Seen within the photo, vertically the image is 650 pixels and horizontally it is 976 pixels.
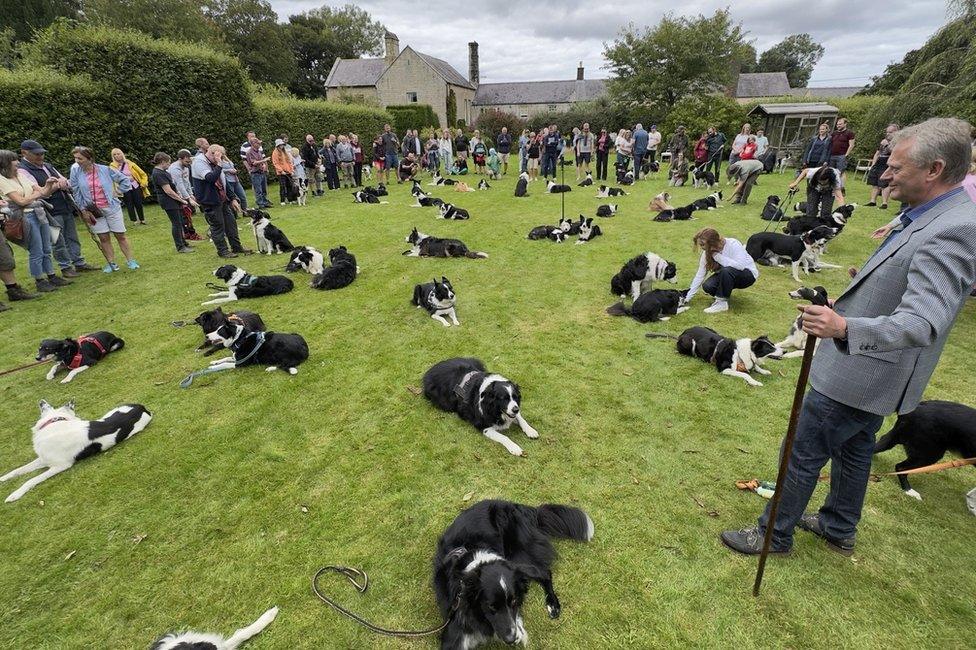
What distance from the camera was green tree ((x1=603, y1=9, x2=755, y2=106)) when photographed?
34.2 m

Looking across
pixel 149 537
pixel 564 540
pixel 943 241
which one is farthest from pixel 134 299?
pixel 943 241

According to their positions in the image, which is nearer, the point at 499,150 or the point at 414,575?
the point at 414,575

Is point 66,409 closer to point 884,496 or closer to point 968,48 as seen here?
point 884,496

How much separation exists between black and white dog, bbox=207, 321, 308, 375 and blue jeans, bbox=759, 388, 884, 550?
502cm

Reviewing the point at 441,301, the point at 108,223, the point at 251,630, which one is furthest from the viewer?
the point at 108,223

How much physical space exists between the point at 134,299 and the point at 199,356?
10.4ft

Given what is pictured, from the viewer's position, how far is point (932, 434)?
3.16m

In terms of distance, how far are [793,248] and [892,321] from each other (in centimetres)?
749

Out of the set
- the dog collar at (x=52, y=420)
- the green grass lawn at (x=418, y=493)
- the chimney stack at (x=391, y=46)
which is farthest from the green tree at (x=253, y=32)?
the dog collar at (x=52, y=420)

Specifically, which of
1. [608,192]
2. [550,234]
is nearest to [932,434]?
[550,234]

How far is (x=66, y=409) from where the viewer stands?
Answer: 408 centimetres

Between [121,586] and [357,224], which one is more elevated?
[357,224]

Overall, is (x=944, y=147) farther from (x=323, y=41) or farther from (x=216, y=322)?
(x=323, y=41)

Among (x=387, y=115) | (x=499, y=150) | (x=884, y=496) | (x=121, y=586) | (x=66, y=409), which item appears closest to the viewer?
(x=121, y=586)
